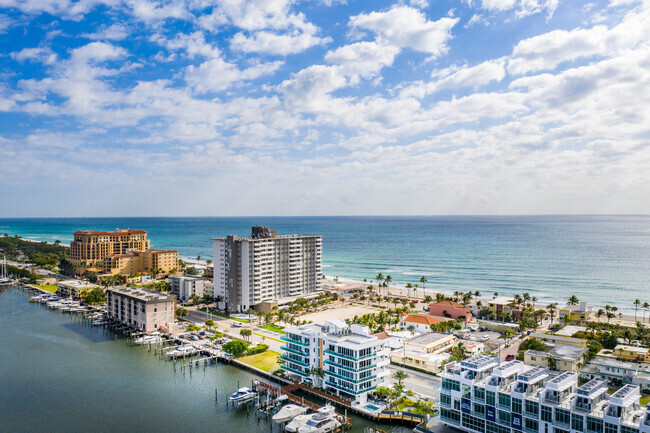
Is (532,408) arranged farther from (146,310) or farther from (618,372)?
(146,310)

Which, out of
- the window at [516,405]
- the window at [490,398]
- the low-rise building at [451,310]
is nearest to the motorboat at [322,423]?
the window at [490,398]

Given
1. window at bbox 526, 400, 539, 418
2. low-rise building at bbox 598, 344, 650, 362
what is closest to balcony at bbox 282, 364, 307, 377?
window at bbox 526, 400, 539, 418

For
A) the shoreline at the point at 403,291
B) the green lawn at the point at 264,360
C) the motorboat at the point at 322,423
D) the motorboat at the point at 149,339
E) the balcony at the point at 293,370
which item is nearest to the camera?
the motorboat at the point at 322,423

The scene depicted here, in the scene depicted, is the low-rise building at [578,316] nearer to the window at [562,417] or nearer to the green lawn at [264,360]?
the window at [562,417]

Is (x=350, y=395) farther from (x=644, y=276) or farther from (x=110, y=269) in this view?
(x=644, y=276)

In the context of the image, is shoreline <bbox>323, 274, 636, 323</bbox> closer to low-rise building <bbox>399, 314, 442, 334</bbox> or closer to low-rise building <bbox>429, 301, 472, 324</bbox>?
low-rise building <bbox>429, 301, 472, 324</bbox>

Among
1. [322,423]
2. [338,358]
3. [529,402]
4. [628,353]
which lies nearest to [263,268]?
[338,358]
